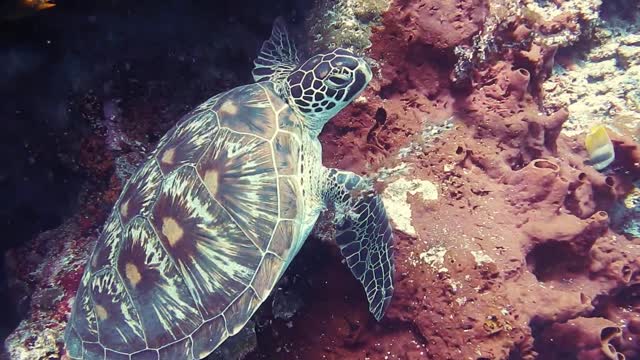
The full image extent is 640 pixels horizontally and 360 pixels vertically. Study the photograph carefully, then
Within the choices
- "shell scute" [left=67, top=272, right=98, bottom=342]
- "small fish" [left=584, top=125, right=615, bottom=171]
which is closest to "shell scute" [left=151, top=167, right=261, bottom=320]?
"shell scute" [left=67, top=272, right=98, bottom=342]

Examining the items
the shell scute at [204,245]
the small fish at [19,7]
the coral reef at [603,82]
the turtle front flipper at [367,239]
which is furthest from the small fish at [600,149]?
the small fish at [19,7]

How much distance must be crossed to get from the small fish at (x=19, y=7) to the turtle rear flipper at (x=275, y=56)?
64.7 inches

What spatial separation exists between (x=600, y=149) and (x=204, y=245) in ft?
11.9

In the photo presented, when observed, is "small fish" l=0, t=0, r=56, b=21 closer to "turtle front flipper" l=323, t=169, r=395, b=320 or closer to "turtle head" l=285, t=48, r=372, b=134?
"turtle head" l=285, t=48, r=372, b=134

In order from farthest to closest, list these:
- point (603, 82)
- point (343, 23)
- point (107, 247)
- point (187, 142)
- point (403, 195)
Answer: point (603, 82)
point (343, 23)
point (403, 195)
point (187, 142)
point (107, 247)

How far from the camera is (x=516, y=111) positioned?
3314 millimetres

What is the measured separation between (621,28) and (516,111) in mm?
3821

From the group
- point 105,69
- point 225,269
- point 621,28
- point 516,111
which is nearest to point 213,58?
point 105,69

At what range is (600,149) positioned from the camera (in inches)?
148

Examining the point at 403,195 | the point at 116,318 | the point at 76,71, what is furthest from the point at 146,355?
the point at 76,71

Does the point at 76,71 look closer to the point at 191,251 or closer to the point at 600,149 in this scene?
the point at 191,251

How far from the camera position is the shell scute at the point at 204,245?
2.42m

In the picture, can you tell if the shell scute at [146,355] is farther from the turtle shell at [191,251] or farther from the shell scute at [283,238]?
the shell scute at [283,238]

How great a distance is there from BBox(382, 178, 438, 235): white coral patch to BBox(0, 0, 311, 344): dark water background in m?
1.85
